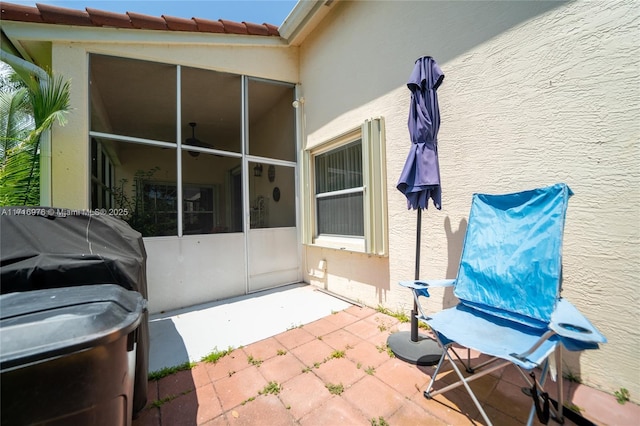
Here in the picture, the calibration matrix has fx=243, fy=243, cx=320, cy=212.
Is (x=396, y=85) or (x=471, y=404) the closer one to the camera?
(x=471, y=404)

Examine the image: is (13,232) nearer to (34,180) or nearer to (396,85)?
(34,180)

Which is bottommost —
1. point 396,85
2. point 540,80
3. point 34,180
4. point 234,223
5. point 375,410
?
point 375,410

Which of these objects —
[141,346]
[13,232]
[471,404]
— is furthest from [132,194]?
[471,404]

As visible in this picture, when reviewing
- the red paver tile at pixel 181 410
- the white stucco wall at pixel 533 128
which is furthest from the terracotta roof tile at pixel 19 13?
the red paver tile at pixel 181 410

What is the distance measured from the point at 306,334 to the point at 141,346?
1.70 meters

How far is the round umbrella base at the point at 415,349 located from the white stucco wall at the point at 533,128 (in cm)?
53

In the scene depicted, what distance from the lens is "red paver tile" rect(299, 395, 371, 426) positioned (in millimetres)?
1675

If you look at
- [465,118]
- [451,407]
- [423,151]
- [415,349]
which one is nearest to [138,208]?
[423,151]

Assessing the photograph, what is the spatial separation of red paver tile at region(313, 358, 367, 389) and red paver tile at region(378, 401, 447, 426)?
1.41 ft

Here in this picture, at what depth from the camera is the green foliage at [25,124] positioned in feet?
9.50

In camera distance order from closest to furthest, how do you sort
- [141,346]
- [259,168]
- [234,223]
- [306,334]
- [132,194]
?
[141,346]
[306,334]
[132,194]
[234,223]
[259,168]

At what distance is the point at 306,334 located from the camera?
2887mm

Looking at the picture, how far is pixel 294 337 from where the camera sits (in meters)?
2.83

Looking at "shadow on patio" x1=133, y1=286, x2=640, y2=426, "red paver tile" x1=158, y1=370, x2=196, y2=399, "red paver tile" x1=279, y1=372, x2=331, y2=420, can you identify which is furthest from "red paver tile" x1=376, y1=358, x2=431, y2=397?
"red paver tile" x1=158, y1=370, x2=196, y2=399
